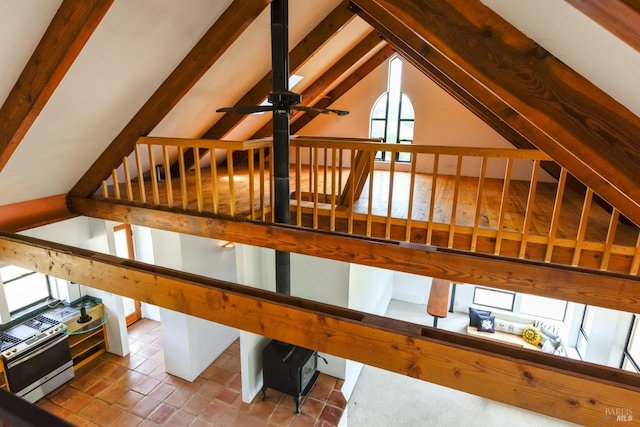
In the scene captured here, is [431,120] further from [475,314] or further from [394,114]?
[475,314]

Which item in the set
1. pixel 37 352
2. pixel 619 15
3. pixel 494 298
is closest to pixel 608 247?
pixel 619 15

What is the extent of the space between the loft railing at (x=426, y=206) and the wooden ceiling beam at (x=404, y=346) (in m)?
1.54

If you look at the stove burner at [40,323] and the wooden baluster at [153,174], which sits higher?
the wooden baluster at [153,174]

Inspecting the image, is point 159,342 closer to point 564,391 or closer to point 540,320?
point 564,391

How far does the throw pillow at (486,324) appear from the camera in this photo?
782cm

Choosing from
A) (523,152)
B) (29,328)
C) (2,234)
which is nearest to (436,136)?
(523,152)

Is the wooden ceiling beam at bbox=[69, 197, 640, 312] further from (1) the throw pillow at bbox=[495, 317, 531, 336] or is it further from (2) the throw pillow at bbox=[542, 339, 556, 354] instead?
(1) the throw pillow at bbox=[495, 317, 531, 336]

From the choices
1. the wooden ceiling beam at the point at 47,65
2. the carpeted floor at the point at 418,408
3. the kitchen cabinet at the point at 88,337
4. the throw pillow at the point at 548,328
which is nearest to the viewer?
the wooden ceiling beam at the point at 47,65

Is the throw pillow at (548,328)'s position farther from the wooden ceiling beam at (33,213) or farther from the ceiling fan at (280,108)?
the wooden ceiling beam at (33,213)

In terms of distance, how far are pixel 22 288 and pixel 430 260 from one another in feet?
18.9

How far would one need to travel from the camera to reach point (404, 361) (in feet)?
5.97

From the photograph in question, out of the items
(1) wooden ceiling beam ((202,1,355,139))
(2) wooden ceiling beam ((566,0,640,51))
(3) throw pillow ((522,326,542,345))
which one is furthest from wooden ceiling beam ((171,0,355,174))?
(3) throw pillow ((522,326,542,345))

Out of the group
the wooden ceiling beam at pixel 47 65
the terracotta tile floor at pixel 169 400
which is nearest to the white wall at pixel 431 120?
the terracotta tile floor at pixel 169 400

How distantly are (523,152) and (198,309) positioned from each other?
2736mm
